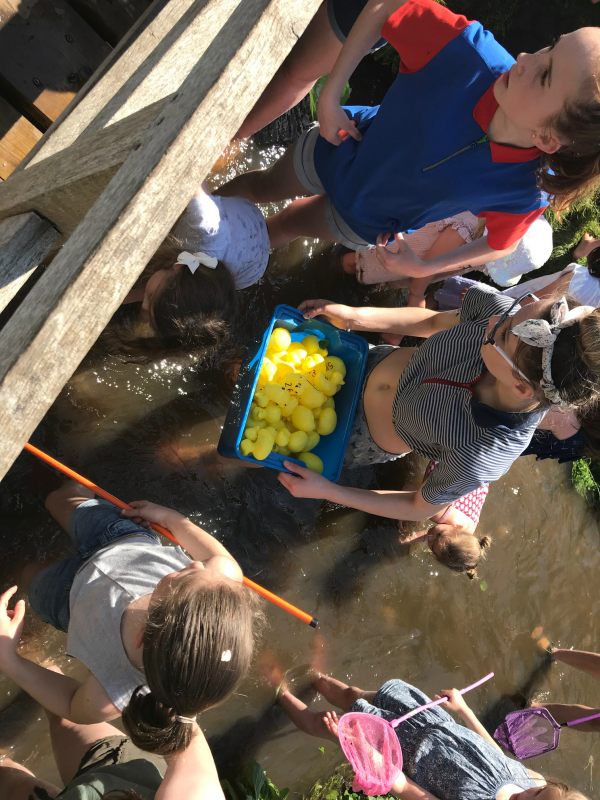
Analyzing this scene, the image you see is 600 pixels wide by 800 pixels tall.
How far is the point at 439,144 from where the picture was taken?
2.19 m

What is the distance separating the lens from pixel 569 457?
3064 millimetres

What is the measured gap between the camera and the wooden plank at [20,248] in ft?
4.77

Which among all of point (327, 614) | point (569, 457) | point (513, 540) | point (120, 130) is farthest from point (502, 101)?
point (513, 540)

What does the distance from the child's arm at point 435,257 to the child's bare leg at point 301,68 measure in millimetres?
734

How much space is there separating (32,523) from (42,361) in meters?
2.11

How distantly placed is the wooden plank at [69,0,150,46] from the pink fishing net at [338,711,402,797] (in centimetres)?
354

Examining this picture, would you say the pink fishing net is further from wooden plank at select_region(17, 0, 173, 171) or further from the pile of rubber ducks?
wooden plank at select_region(17, 0, 173, 171)

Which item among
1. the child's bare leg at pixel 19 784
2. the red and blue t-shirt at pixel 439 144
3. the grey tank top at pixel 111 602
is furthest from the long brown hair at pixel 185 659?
the red and blue t-shirt at pixel 439 144

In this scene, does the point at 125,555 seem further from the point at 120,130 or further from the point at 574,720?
the point at 574,720

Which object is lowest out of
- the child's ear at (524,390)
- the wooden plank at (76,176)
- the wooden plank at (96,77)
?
the child's ear at (524,390)

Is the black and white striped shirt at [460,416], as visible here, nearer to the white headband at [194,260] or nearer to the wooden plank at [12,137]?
the white headband at [194,260]

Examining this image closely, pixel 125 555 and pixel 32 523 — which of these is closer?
pixel 125 555

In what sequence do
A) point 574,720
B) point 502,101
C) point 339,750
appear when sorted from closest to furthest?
point 502,101
point 339,750
point 574,720

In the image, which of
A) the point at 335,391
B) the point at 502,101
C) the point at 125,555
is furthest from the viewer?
the point at 335,391
